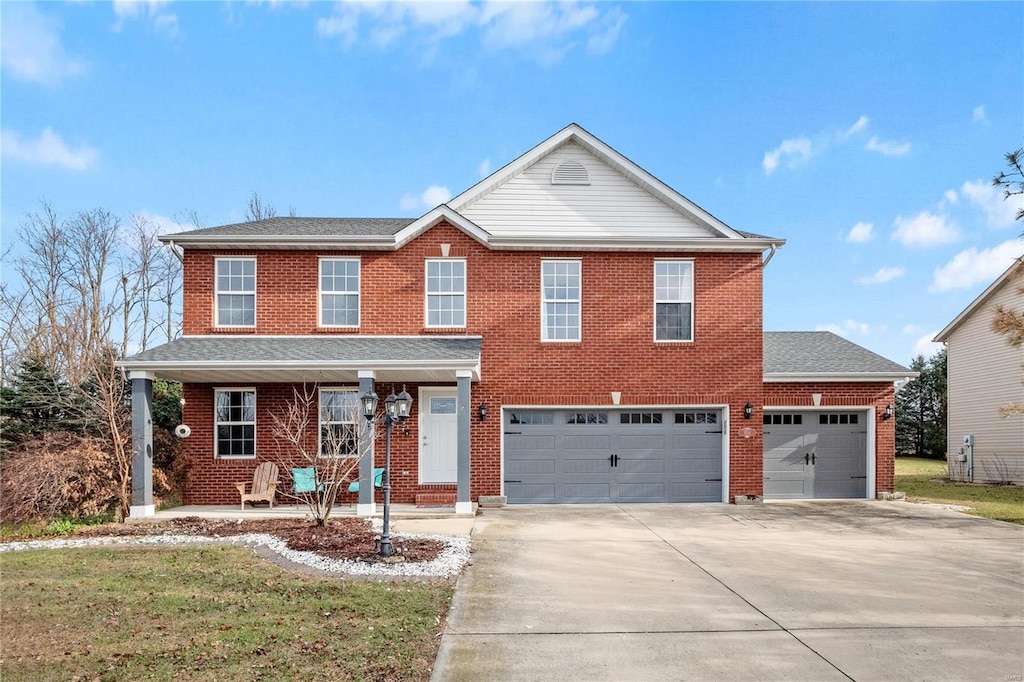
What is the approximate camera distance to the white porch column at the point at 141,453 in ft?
41.7

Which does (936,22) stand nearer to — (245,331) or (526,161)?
(526,161)

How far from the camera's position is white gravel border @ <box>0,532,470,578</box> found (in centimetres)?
827

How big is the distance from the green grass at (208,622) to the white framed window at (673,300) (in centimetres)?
943

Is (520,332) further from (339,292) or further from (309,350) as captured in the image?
(309,350)

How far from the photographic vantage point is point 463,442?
13.2 m

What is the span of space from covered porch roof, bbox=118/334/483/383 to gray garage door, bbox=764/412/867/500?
7565mm

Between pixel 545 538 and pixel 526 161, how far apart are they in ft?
29.5

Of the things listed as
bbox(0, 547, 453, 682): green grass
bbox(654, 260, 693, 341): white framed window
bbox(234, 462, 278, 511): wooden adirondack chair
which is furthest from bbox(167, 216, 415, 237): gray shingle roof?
bbox(0, 547, 453, 682): green grass

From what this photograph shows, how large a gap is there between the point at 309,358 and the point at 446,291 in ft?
12.0

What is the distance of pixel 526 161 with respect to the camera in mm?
Result: 15812

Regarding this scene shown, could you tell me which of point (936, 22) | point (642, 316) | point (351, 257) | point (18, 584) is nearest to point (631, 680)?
point (18, 584)

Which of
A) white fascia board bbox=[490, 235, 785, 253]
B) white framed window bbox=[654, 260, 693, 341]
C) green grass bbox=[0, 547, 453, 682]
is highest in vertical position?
white fascia board bbox=[490, 235, 785, 253]

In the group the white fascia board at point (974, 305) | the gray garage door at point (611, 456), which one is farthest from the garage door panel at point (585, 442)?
the white fascia board at point (974, 305)

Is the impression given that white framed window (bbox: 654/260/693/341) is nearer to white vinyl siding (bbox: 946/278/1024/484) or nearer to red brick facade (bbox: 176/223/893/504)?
red brick facade (bbox: 176/223/893/504)
